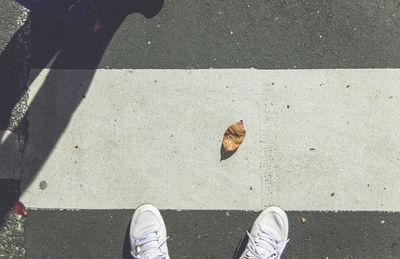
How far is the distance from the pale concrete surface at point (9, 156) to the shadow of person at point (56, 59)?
4cm

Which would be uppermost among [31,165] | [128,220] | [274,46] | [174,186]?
[274,46]

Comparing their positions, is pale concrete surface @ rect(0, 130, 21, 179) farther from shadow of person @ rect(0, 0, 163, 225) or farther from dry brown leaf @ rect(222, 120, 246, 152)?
dry brown leaf @ rect(222, 120, 246, 152)

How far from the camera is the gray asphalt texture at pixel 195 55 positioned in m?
2.99

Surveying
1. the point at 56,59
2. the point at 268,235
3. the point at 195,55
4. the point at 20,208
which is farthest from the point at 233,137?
the point at 20,208

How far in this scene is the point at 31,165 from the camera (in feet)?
9.92

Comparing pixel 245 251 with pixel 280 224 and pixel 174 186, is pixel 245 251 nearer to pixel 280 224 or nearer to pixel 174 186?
pixel 280 224

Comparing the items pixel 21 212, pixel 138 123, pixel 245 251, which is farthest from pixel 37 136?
pixel 245 251

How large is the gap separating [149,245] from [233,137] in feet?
4.43

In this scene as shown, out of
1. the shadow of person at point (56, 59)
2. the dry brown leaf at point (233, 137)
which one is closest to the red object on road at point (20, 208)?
the shadow of person at point (56, 59)

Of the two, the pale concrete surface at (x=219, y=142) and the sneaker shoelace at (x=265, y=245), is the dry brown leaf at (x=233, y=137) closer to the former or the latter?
the pale concrete surface at (x=219, y=142)

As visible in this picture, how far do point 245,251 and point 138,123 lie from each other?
5.41ft

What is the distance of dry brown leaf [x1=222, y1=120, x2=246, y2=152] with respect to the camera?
9.69 ft

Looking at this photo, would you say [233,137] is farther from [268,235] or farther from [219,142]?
[268,235]

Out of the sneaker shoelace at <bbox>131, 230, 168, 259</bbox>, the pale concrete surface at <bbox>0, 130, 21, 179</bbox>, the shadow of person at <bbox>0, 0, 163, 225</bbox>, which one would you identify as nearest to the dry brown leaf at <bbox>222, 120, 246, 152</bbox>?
the sneaker shoelace at <bbox>131, 230, 168, 259</bbox>
